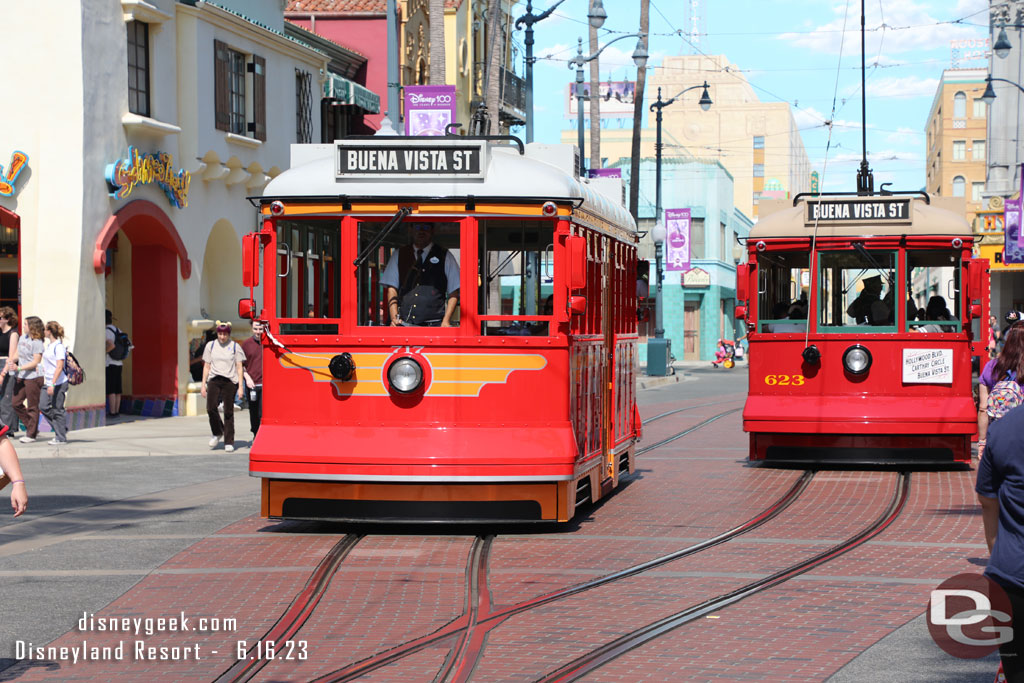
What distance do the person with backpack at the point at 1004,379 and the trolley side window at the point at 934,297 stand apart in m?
4.25

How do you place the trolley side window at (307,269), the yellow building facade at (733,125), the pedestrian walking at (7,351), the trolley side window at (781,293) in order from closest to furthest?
the trolley side window at (307,269), the trolley side window at (781,293), the pedestrian walking at (7,351), the yellow building facade at (733,125)

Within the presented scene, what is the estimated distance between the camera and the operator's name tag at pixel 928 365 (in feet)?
52.1

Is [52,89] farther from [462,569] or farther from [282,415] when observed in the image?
[462,569]

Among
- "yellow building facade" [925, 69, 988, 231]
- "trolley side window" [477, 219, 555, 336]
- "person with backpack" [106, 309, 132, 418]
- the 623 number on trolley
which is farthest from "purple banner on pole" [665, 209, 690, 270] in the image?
"yellow building facade" [925, 69, 988, 231]

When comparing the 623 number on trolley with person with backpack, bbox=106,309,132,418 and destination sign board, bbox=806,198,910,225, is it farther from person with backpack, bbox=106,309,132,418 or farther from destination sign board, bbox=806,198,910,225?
person with backpack, bbox=106,309,132,418

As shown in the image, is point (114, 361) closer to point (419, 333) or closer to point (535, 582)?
point (419, 333)

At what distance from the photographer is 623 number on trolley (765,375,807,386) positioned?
16188 millimetres

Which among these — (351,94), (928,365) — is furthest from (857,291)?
(351,94)

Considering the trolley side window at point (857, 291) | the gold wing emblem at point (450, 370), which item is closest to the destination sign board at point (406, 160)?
the gold wing emblem at point (450, 370)

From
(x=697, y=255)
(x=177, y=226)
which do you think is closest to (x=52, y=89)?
Result: (x=177, y=226)

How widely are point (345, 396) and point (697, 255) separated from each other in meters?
57.2

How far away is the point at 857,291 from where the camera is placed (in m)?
16.2

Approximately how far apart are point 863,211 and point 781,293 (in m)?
1.32

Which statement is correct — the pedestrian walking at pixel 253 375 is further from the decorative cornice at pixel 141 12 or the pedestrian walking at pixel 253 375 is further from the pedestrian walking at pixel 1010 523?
the pedestrian walking at pixel 1010 523
